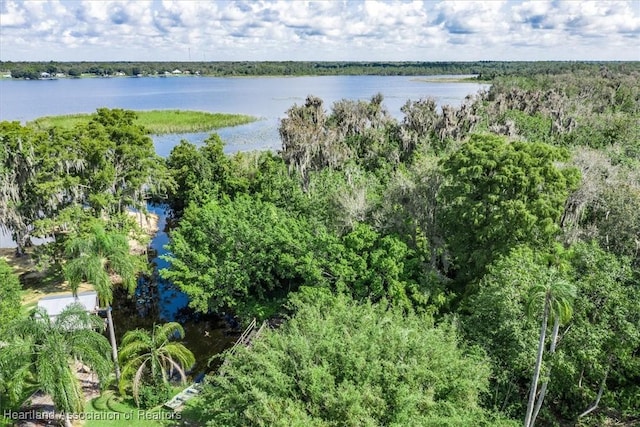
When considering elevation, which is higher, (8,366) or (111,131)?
(111,131)

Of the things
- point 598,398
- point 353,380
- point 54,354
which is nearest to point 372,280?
point 353,380

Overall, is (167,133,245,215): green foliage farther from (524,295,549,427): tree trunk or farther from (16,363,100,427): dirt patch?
(524,295,549,427): tree trunk

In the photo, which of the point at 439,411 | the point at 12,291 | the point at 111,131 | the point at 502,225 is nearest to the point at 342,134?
the point at 111,131

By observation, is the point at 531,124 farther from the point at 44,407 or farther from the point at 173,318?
the point at 44,407

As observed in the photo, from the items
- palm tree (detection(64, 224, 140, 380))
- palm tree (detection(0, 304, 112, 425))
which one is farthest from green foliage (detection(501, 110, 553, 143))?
palm tree (detection(0, 304, 112, 425))

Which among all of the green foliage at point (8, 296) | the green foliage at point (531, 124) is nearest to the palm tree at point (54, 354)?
the green foliage at point (8, 296)

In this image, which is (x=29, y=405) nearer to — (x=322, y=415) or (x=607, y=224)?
(x=322, y=415)
